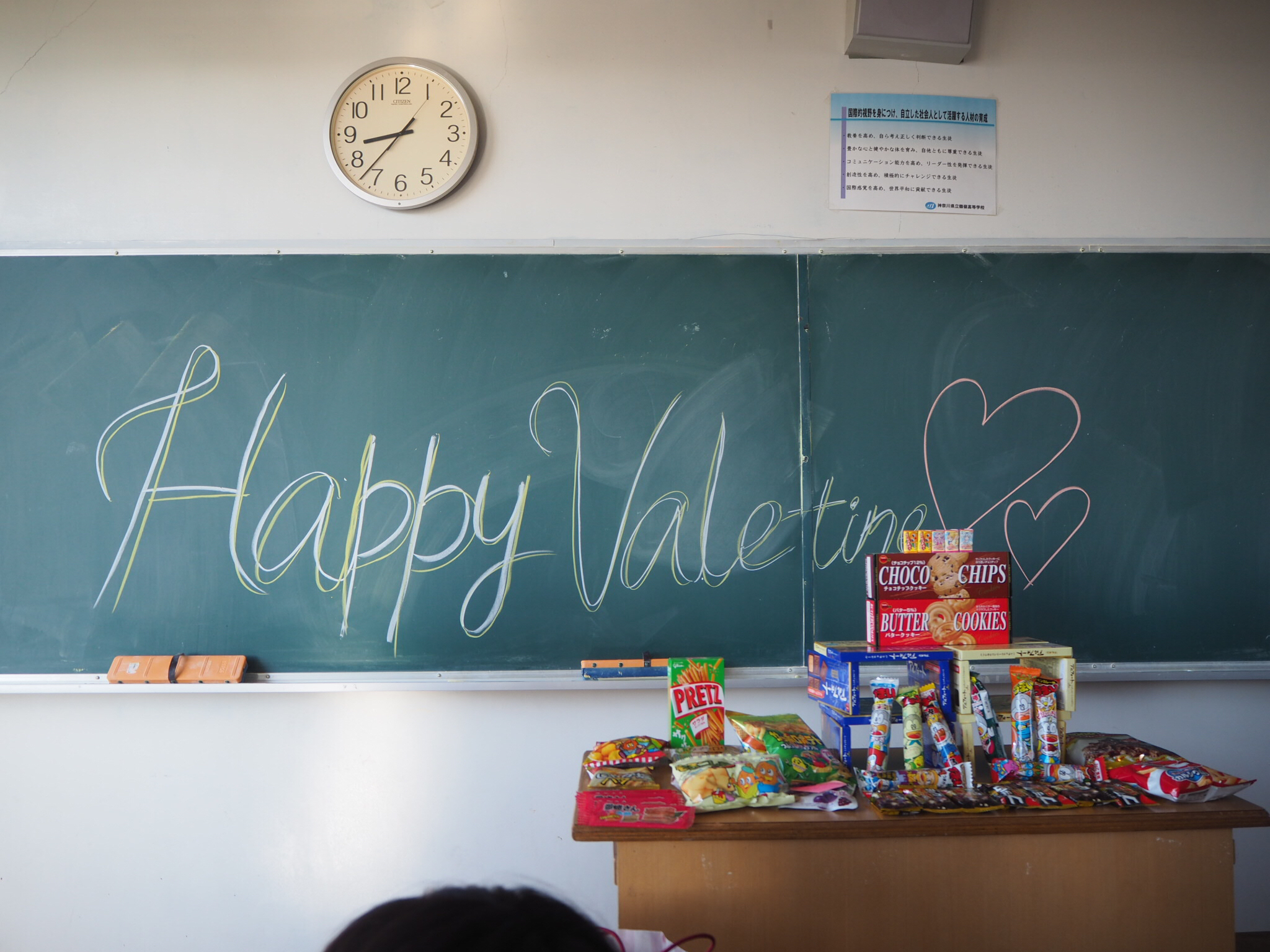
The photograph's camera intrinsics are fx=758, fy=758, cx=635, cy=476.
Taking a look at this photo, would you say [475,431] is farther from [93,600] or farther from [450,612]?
[93,600]

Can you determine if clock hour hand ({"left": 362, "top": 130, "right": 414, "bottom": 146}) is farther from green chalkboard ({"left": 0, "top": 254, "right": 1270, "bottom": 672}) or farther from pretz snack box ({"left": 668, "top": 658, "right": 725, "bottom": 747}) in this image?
pretz snack box ({"left": 668, "top": 658, "right": 725, "bottom": 747})

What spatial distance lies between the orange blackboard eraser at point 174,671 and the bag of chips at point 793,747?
138 cm

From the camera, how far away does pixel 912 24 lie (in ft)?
7.24

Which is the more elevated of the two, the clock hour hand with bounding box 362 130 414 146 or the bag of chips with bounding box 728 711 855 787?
the clock hour hand with bounding box 362 130 414 146

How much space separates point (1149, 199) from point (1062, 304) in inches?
17.5

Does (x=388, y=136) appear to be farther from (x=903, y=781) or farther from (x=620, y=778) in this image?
(x=903, y=781)

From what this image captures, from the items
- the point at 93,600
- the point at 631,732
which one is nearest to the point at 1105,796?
the point at 631,732

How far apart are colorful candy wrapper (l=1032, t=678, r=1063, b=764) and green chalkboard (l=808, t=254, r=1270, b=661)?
608 mm

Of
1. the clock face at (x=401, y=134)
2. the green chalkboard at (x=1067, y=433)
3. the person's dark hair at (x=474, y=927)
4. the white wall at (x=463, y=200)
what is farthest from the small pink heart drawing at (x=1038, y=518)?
the person's dark hair at (x=474, y=927)

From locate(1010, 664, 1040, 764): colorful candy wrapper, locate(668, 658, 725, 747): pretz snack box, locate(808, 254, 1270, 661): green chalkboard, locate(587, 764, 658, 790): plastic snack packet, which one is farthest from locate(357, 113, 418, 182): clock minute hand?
locate(1010, 664, 1040, 764): colorful candy wrapper

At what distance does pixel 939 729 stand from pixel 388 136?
2.14m

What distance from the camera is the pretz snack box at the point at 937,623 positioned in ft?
5.50

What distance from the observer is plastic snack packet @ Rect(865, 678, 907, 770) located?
1571 millimetres

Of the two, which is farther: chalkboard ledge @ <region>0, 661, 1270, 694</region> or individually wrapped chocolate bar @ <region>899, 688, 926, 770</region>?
chalkboard ledge @ <region>0, 661, 1270, 694</region>
